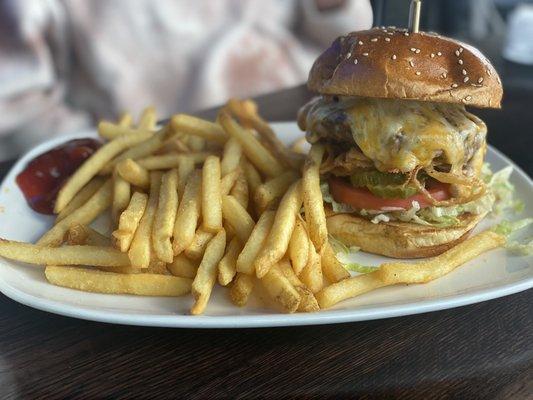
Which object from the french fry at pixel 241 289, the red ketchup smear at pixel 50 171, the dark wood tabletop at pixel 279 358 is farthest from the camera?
the red ketchup smear at pixel 50 171

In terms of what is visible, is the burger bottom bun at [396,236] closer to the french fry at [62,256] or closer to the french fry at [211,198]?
the french fry at [211,198]

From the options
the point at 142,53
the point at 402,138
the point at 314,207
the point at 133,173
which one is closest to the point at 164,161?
the point at 133,173

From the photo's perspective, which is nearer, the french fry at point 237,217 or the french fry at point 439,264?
the french fry at point 439,264

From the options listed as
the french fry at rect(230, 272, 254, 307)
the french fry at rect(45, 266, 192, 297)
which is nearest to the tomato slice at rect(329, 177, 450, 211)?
the french fry at rect(230, 272, 254, 307)

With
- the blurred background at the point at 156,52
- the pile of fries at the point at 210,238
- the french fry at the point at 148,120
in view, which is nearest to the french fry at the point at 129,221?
the pile of fries at the point at 210,238

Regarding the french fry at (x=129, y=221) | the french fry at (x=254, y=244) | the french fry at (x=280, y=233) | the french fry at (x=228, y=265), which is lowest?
the french fry at (x=228, y=265)

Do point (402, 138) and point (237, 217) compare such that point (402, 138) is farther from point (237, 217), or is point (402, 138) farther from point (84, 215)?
point (84, 215)

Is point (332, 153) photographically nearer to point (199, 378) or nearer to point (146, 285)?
point (146, 285)
